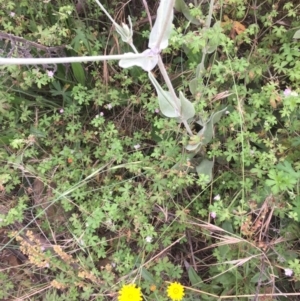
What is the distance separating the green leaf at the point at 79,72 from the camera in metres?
1.92

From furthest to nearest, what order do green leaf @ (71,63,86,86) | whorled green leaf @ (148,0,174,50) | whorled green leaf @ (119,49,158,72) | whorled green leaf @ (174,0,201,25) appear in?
green leaf @ (71,63,86,86) → whorled green leaf @ (174,0,201,25) → whorled green leaf @ (119,49,158,72) → whorled green leaf @ (148,0,174,50)

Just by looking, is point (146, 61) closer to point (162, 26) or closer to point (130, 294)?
point (162, 26)

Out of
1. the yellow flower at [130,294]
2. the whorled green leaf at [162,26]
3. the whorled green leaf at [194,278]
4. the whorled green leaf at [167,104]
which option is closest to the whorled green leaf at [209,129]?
the whorled green leaf at [167,104]

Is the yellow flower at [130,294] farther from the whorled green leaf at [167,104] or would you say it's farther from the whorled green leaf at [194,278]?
the whorled green leaf at [167,104]

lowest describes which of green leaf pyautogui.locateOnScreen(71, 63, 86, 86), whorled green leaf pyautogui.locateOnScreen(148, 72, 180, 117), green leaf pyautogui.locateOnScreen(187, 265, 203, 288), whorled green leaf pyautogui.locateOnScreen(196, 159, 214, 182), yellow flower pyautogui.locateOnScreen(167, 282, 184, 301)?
green leaf pyautogui.locateOnScreen(187, 265, 203, 288)

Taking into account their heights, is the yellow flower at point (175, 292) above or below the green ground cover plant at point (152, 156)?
below

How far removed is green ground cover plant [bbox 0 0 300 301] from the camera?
150 centimetres

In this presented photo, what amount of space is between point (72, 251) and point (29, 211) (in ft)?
1.08

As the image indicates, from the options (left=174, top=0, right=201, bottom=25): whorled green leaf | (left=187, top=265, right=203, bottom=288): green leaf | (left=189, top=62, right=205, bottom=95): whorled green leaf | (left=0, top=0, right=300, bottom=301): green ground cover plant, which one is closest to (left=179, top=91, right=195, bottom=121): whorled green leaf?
(left=0, top=0, right=300, bottom=301): green ground cover plant

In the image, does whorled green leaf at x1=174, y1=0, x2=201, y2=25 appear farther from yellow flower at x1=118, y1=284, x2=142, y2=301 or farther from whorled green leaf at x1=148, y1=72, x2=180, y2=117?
yellow flower at x1=118, y1=284, x2=142, y2=301

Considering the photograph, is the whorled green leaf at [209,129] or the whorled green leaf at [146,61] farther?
the whorled green leaf at [209,129]

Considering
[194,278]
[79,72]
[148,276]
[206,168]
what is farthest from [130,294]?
[79,72]

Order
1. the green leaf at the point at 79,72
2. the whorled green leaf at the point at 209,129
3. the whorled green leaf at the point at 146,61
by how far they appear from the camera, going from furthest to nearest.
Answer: the green leaf at the point at 79,72 < the whorled green leaf at the point at 209,129 < the whorled green leaf at the point at 146,61

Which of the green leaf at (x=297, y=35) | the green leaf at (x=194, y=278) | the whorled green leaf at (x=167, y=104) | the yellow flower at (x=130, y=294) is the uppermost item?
the whorled green leaf at (x=167, y=104)
